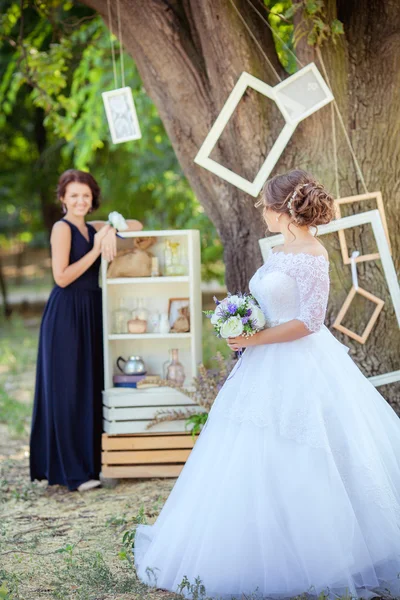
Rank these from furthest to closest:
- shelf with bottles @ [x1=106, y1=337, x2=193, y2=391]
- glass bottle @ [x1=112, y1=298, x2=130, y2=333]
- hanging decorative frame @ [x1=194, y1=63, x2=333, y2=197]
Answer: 1. shelf with bottles @ [x1=106, y1=337, x2=193, y2=391]
2. glass bottle @ [x1=112, y1=298, x2=130, y2=333]
3. hanging decorative frame @ [x1=194, y1=63, x2=333, y2=197]

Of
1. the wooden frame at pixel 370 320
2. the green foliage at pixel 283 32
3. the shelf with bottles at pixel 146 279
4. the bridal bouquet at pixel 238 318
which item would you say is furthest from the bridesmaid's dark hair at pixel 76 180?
the bridal bouquet at pixel 238 318

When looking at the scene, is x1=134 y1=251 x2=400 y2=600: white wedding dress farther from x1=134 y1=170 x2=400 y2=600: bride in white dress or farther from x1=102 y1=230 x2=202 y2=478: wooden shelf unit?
x1=102 y1=230 x2=202 y2=478: wooden shelf unit

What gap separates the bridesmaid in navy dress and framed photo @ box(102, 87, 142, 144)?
1.25 ft

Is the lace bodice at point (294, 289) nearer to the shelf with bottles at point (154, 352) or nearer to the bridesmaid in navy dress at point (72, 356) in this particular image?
the bridesmaid in navy dress at point (72, 356)

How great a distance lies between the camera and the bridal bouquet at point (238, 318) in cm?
341

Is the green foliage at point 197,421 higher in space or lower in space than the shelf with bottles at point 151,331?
lower

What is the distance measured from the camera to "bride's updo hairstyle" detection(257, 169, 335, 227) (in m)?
3.46

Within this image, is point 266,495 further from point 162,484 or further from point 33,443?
point 33,443

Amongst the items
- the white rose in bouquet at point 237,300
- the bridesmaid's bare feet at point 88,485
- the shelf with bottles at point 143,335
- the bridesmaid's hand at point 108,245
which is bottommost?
the bridesmaid's bare feet at point 88,485

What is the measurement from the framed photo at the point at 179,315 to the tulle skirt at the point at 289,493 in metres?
1.84

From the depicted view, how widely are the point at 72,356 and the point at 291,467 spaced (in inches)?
91.6

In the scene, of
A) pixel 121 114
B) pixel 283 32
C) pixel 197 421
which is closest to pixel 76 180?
pixel 121 114

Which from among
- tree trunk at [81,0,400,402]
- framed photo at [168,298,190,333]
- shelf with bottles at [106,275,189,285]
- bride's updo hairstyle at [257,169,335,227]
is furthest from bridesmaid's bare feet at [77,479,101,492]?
bride's updo hairstyle at [257,169,335,227]

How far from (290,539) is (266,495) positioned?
20 centimetres
